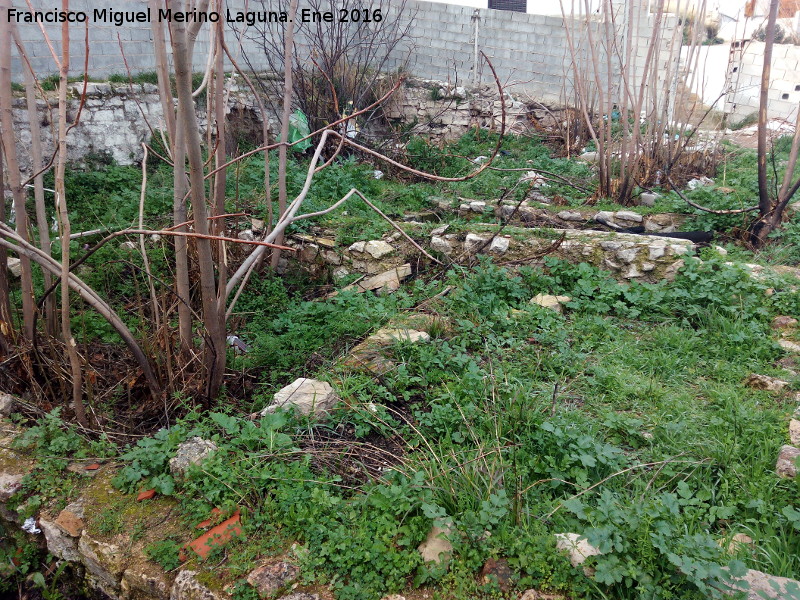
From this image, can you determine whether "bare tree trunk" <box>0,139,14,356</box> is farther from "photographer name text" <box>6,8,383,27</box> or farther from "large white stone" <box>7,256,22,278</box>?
"large white stone" <box>7,256,22,278</box>

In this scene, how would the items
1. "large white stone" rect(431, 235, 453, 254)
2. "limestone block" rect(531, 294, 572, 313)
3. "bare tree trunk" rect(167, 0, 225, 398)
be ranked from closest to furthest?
"bare tree trunk" rect(167, 0, 225, 398), "limestone block" rect(531, 294, 572, 313), "large white stone" rect(431, 235, 453, 254)

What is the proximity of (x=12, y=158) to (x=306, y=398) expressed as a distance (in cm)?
195

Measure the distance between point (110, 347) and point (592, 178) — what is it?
6.20 m

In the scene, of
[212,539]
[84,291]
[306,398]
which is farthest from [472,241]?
[212,539]

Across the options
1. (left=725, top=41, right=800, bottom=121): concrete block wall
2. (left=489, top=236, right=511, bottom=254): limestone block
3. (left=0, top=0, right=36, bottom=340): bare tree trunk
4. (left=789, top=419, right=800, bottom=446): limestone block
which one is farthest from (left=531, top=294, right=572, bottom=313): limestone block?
(left=725, top=41, right=800, bottom=121): concrete block wall

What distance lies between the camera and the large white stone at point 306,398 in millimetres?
2691

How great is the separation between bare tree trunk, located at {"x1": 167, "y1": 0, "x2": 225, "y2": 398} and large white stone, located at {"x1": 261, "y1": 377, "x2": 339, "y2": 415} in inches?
14.0

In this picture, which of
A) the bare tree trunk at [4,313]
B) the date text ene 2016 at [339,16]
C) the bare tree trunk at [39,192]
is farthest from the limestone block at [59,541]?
the date text ene 2016 at [339,16]

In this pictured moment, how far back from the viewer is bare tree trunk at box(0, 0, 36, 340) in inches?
106

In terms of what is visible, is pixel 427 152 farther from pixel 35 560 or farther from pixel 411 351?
pixel 35 560

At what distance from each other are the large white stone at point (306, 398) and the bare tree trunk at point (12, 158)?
1.41 metres

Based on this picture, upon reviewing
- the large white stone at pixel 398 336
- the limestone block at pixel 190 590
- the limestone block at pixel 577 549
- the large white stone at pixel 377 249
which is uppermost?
the large white stone at pixel 377 249

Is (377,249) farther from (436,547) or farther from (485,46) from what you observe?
(485,46)

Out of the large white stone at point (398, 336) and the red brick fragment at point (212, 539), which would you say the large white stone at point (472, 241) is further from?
the red brick fragment at point (212, 539)
